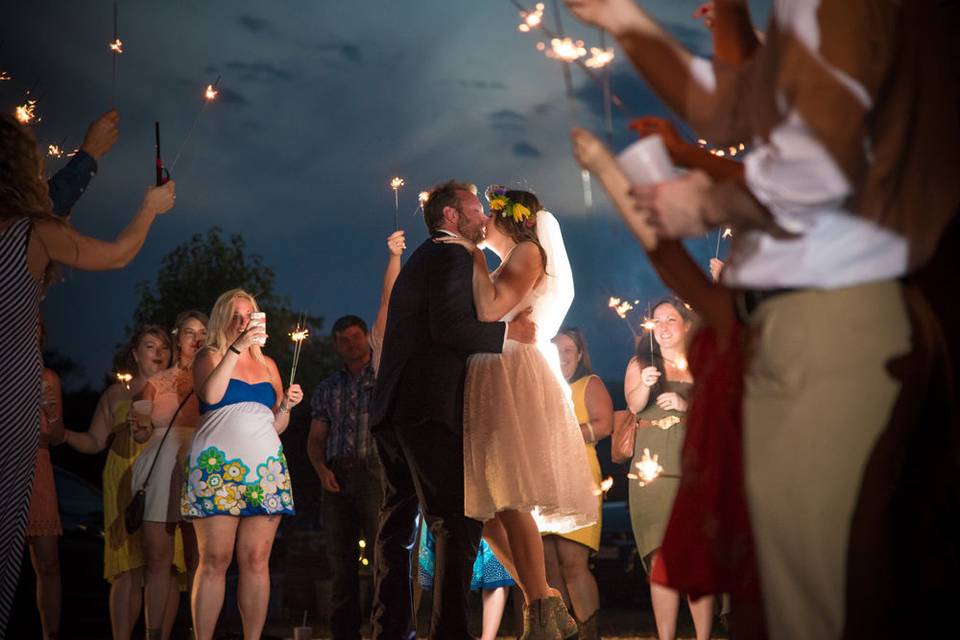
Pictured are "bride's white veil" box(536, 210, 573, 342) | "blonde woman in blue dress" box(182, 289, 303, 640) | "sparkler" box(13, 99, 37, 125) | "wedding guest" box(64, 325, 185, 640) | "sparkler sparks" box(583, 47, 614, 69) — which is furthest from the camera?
"wedding guest" box(64, 325, 185, 640)

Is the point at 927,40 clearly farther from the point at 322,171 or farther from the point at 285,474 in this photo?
the point at 322,171

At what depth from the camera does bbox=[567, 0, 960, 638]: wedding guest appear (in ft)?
5.48

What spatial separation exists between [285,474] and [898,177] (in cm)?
453

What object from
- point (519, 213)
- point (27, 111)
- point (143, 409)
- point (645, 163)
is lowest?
point (143, 409)

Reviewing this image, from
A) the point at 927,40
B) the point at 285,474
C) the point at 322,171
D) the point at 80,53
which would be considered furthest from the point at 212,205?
the point at 927,40

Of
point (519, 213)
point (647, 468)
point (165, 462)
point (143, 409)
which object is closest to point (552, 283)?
point (519, 213)

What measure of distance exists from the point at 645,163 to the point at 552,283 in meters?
3.02

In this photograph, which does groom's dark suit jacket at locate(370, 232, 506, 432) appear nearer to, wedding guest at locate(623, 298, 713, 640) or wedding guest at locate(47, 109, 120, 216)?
wedding guest at locate(47, 109, 120, 216)

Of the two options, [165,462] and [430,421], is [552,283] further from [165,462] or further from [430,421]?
[165,462]

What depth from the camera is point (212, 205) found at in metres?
28.0

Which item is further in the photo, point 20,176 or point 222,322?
point 222,322

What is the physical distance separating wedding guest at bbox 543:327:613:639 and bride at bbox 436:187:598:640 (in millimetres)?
837

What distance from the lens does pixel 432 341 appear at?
457 centimetres

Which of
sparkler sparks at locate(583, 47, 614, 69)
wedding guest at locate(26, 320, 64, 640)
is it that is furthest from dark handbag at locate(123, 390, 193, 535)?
sparkler sparks at locate(583, 47, 614, 69)
